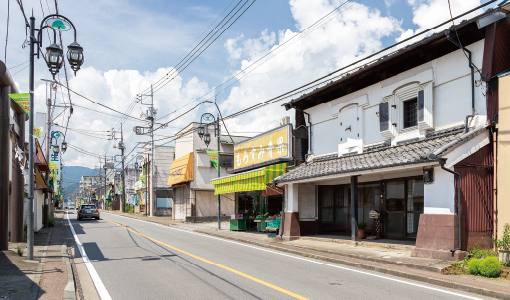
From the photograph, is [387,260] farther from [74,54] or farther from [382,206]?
[74,54]

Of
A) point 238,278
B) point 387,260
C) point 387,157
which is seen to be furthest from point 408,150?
point 238,278

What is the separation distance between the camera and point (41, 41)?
37.0 ft

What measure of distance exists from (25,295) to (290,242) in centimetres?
1120

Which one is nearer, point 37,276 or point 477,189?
point 37,276

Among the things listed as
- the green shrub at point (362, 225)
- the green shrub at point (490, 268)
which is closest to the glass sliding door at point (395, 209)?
the green shrub at point (362, 225)

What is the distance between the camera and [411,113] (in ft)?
45.8

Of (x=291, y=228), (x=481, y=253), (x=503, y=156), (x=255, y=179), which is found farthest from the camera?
(x=255, y=179)

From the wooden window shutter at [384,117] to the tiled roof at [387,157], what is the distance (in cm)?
73

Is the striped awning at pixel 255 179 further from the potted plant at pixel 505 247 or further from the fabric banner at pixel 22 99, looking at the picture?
the potted plant at pixel 505 247

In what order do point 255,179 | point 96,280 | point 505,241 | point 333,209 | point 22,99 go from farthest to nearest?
point 255,179
point 333,209
point 22,99
point 505,241
point 96,280

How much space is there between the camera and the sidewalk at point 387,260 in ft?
26.6

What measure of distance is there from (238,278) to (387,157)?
266 inches

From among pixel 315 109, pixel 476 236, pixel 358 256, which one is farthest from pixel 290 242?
pixel 476 236

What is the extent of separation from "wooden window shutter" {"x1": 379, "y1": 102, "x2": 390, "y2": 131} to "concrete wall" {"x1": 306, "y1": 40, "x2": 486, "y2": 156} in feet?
1.47
